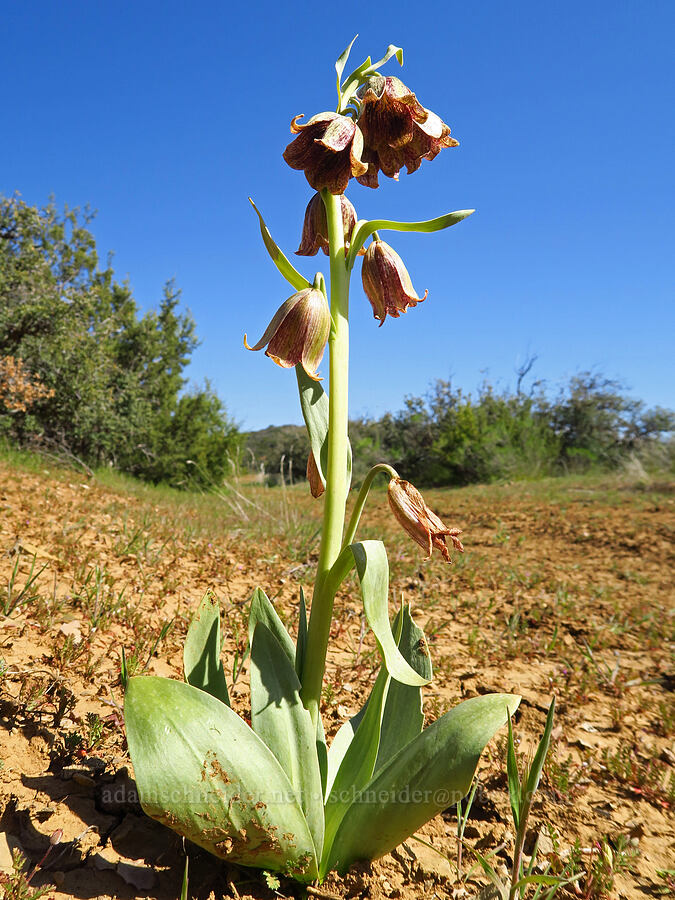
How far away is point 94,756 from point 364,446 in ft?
46.7

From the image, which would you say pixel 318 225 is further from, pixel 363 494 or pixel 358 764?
pixel 358 764

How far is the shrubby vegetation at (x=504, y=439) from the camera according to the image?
1360cm

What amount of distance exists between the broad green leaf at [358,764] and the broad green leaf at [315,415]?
1.67ft

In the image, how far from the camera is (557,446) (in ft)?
49.2

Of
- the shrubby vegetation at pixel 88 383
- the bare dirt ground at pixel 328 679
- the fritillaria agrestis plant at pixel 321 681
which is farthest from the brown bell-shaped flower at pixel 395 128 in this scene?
the shrubby vegetation at pixel 88 383

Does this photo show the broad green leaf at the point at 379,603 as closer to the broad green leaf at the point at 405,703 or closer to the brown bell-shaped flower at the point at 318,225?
the broad green leaf at the point at 405,703

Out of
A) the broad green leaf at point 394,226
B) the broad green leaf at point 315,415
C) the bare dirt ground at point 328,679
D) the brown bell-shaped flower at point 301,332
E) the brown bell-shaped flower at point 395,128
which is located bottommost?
the bare dirt ground at point 328,679

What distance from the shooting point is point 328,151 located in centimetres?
121

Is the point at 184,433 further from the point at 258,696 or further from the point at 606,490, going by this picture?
the point at 258,696

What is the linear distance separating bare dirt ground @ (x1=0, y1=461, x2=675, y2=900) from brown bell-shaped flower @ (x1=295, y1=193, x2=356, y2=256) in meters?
1.42

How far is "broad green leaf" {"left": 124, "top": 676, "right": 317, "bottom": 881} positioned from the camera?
3.27 feet

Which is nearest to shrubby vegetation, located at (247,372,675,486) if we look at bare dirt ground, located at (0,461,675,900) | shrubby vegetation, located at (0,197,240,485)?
shrubby vegetation, located at (0,197,240,485)

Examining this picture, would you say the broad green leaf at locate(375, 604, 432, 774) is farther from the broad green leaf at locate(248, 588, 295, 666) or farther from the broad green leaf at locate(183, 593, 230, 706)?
the broad green leaf at locate(183, 593, 230, 706)

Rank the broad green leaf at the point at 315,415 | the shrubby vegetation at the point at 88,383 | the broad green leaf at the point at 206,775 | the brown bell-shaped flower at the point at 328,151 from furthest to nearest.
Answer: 1. the shrubby vegetation at the point at 88,383
2. the broad green leaf at the point at 315,415
3. the brown bell-shaped flower at the point at 328,151
4. the broad green leaf at the point at 206,775
